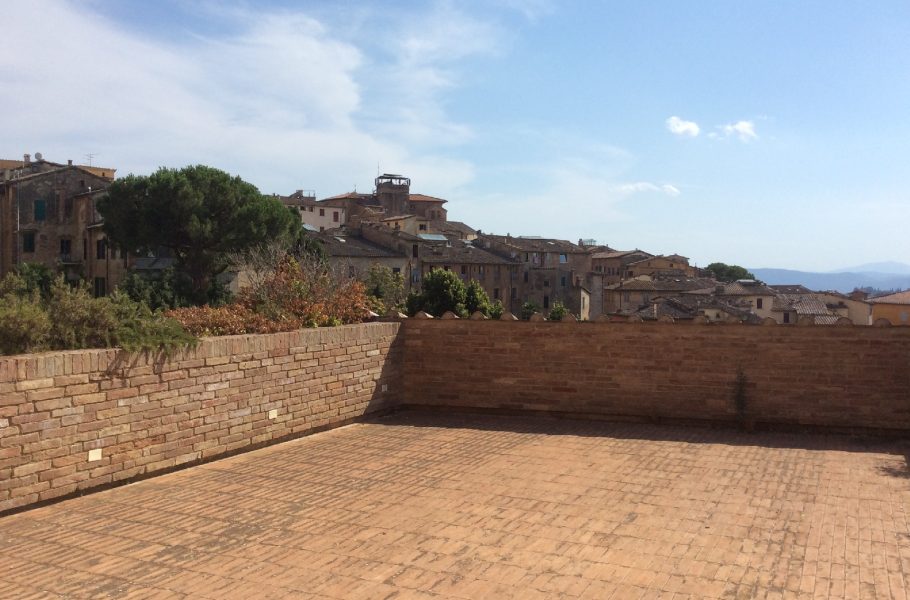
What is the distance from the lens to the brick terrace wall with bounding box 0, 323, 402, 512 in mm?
7184

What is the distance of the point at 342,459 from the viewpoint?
9742 mm

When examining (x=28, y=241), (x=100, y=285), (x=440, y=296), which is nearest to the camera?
(x=440, y=296)

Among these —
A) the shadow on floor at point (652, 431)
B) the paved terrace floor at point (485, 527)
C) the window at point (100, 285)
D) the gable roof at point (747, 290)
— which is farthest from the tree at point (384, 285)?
the gable roof at point (747, 290)

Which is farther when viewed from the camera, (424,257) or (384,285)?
(424,257)

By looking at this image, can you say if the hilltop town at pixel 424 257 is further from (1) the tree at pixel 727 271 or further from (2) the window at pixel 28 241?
(1) the tree at pixel 727 271

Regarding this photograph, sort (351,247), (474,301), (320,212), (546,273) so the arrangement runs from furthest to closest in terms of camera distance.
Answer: (320,212)
(546,273)
(351,247)
(474,301)

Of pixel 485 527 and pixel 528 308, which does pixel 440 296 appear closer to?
pixel 528 308

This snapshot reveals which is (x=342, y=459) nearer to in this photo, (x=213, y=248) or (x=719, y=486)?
(x=719, y=486)

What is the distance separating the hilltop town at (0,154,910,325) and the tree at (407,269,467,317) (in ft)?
15.4

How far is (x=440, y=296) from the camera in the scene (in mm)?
39094

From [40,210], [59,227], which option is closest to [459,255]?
[59,227]

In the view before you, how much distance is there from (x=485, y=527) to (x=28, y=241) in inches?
2048

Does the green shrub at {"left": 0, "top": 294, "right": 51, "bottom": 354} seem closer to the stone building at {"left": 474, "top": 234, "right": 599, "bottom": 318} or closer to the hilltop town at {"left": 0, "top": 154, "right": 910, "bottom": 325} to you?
the hilltop town at {"left": 0, "top": 154, "right": 910, "bottom": 325}

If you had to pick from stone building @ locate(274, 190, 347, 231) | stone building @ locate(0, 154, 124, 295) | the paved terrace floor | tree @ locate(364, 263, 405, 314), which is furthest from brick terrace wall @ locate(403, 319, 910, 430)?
stone building @ locate(274, 190, 347, 231)
